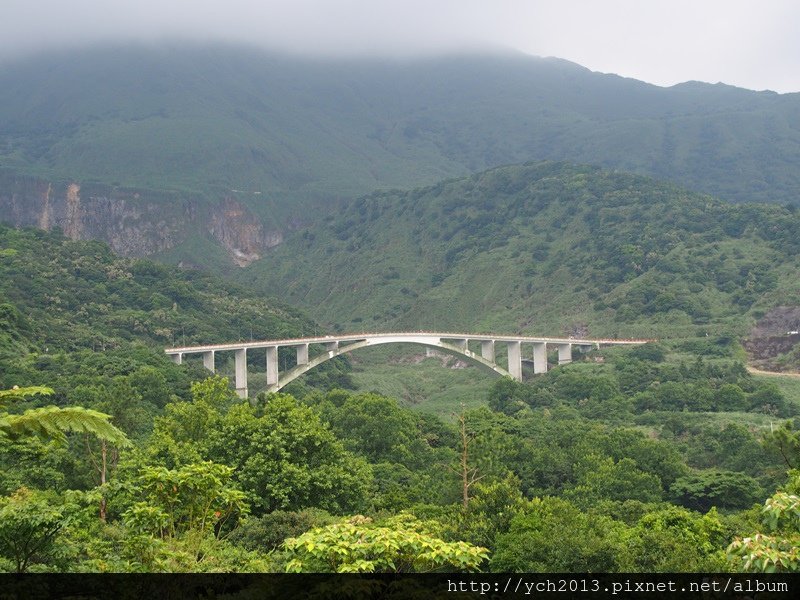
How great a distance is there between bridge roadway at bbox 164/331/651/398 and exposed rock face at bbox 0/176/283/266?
79772 mm

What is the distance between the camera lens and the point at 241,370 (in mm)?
70500

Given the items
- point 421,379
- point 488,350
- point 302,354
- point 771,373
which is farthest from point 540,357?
point 302,354

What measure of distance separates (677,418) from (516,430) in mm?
12567

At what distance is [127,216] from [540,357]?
9606 centimetres

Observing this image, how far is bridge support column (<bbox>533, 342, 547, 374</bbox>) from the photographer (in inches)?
3344

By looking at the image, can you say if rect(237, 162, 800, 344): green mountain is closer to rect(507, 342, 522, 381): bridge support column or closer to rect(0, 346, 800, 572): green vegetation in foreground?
rect(507, 342, 522, 381): bridge support column

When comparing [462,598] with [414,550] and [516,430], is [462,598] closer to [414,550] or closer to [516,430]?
[414,550]

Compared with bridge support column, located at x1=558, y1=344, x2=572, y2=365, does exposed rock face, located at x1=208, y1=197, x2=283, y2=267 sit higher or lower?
higher

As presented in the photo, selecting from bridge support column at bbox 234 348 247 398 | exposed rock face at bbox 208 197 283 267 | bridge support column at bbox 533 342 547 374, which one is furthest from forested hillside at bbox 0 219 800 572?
exposed rock face at bbox 208 197 283 267

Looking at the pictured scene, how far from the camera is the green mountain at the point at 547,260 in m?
97.1

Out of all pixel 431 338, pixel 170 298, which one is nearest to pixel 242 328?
pixel 170 298

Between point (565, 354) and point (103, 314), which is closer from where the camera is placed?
point (103, 314)

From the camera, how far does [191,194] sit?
165 metres

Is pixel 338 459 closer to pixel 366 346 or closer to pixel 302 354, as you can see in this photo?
pixel 302 354
